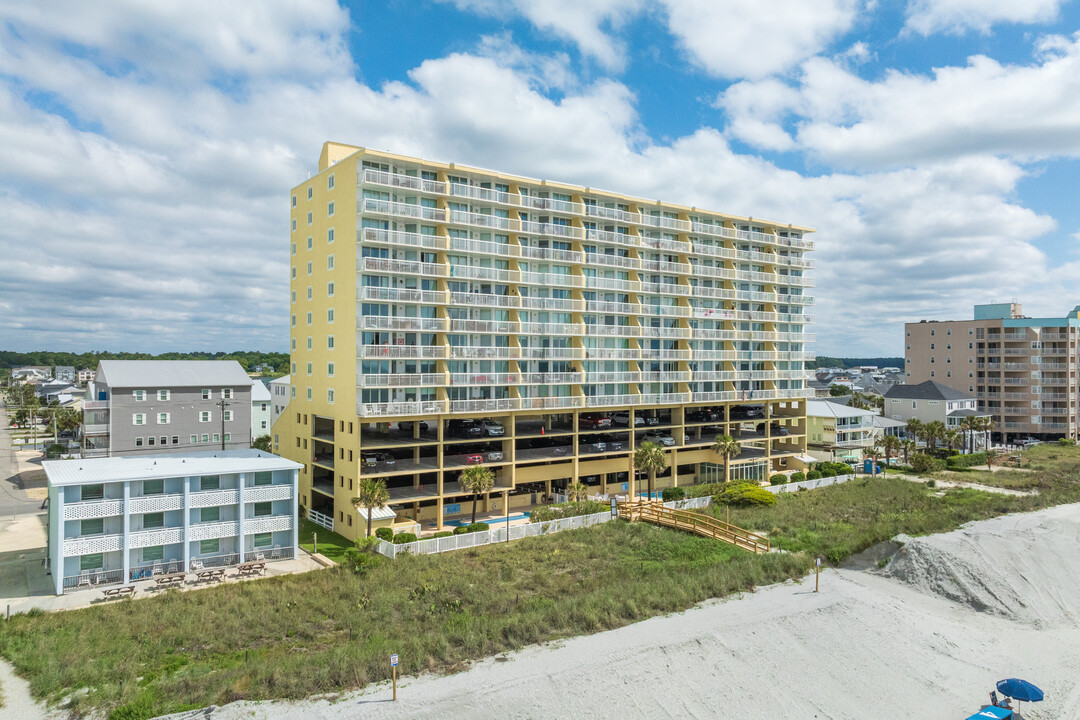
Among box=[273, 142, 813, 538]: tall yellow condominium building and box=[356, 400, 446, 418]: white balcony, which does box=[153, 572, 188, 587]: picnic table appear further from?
box=[356, 400, 446, 418]: white balcony

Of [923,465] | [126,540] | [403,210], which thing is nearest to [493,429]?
[403,210]

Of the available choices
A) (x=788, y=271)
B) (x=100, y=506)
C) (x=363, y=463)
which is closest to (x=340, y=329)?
(x=363, y=463)

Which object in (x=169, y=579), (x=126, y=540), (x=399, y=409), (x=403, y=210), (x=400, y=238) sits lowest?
(x=169, y=579)

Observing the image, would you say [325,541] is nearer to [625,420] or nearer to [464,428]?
[464,428]

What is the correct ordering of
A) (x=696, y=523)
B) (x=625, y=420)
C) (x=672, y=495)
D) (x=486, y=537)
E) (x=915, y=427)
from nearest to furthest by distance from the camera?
(x=486, y=537) → (x=696, y=523) → (x=672, y=495) → (x=625, y=420) → (x=915, y=427)

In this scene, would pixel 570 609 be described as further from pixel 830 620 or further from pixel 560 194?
pixel 560 194

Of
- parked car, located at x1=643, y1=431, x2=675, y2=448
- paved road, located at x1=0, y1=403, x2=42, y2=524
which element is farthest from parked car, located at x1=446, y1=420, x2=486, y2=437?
paved road, located at x1=0, y1=403, x2=42, y2=524

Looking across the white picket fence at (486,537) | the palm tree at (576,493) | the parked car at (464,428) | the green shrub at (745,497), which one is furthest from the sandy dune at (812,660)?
the parked car at (464,428)
